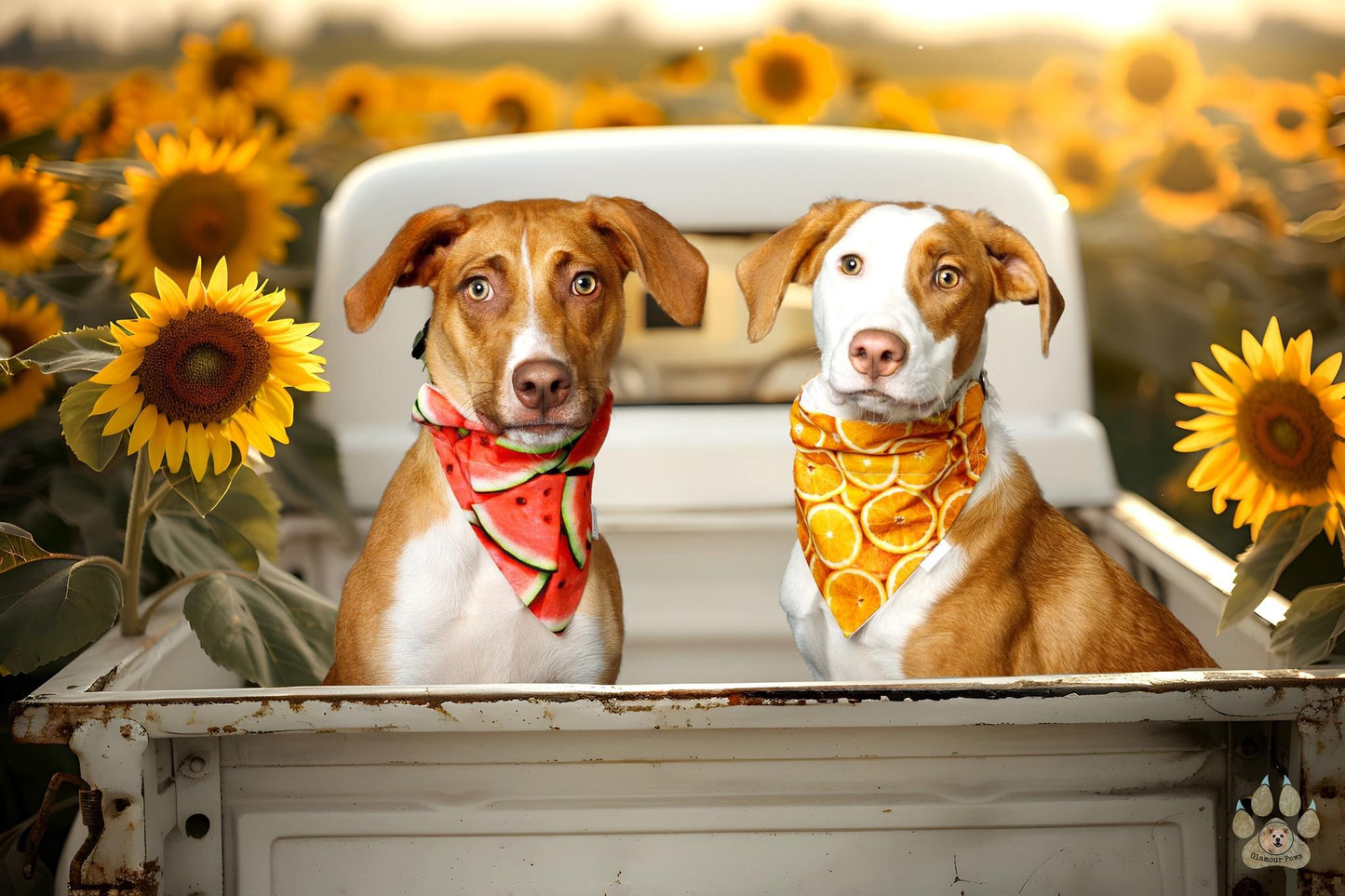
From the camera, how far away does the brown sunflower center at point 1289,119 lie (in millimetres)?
2119

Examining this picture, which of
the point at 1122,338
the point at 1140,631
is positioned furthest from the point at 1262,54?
the point at 1140,631

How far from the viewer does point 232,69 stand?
2182mm

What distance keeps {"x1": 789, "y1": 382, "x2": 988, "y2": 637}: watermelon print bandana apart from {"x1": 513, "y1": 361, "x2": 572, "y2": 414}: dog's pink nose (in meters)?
0.29

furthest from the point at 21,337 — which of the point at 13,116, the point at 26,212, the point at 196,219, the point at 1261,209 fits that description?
the point at 1261,209

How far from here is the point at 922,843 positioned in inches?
43.9

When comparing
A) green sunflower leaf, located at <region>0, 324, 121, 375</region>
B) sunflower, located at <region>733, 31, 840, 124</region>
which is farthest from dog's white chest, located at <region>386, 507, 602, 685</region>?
sunflower, located at <region>733, 31, 840, 124</region>

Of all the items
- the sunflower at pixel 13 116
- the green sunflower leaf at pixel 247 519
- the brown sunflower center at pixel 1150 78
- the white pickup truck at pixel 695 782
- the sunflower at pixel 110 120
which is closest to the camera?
the white pickup truck at pixel 695 782

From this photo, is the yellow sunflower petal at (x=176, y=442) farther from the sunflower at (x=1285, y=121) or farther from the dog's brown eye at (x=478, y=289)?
the sunflower at (x=1285, y=121)

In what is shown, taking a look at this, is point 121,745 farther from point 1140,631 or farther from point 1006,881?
point 1140,631

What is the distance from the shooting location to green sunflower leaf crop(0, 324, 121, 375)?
4.13ft

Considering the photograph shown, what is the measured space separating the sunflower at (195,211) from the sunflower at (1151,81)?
4.87ft

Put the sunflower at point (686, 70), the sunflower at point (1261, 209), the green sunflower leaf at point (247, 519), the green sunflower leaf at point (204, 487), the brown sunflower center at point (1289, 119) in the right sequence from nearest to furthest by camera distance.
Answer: the green sunflower leaf at point (204, 487) → the green sunflower leaf at point (247, 519) → the brown sunflower center at point (1289, 119) → the sunflower at point (1261, 209) → the sunflower at point (686, 70)

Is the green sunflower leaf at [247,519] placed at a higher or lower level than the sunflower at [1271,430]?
lower

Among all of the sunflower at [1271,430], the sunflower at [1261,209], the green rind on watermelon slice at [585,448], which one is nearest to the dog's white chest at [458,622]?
the green rind on watermelon slice at [585,448]
